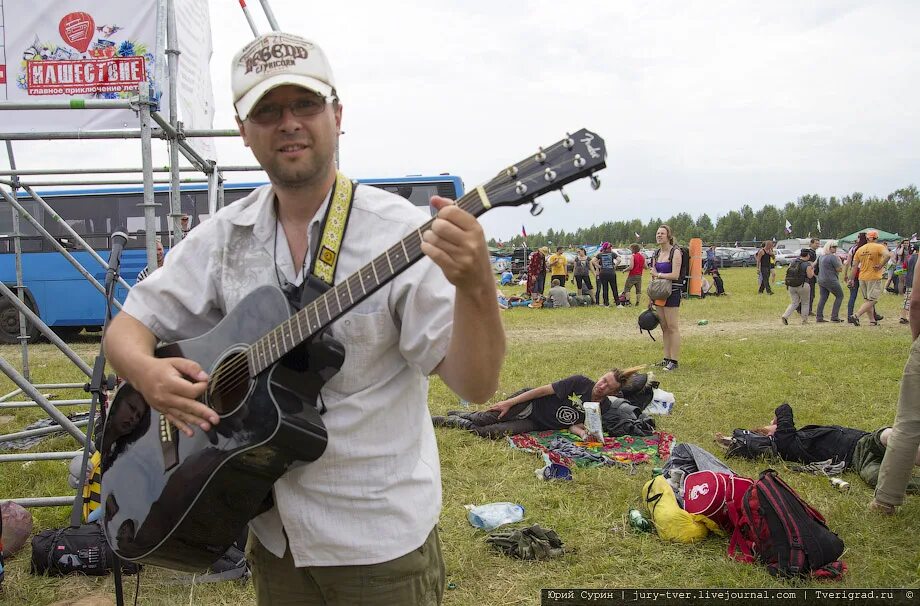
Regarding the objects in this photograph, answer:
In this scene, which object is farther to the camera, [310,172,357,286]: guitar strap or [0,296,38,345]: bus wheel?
[0,296,38,345]: bus wheel

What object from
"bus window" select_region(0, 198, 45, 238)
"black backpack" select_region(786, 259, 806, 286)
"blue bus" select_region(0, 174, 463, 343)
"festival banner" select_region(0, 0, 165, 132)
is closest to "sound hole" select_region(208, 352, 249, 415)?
"festival banner" select_region(0, 0, 165, 132)

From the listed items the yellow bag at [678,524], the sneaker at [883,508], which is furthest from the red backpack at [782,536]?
the sneaker at [883,508]

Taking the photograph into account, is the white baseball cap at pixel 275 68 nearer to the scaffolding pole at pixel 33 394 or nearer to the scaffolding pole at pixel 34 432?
the scaffolding pole at pixel 33 394

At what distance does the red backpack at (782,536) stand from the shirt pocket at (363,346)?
342 cm

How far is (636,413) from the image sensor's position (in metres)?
7.13

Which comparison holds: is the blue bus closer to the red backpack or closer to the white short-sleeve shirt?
the red backpack

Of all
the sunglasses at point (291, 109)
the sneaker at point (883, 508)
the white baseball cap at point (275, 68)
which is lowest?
the sneaker at point (883, 508)

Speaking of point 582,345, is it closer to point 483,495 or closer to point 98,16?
point 483,495

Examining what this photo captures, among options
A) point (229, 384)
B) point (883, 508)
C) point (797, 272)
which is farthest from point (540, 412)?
point (797, 272)

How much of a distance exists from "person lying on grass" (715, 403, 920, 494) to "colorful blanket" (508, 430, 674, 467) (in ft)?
2.23

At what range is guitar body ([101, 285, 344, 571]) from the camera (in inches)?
65.9

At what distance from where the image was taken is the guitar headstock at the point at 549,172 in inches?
60.1

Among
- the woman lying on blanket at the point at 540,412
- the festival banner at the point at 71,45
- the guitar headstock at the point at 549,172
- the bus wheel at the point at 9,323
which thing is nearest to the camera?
the guitar headstock at the point at 549,172

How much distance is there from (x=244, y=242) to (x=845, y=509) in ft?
16.1
